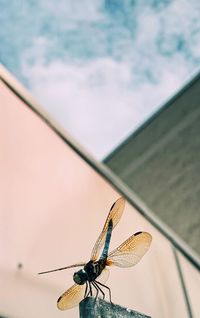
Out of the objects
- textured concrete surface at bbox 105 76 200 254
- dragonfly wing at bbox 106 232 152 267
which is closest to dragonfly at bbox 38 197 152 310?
dragonfly wing at bbox 106 232 152 267

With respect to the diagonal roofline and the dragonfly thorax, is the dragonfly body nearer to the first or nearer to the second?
the dragonfly thorax

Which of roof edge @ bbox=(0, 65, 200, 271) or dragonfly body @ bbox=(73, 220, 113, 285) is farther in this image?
roof edge @ bbox=(0, 65, 200, 271)

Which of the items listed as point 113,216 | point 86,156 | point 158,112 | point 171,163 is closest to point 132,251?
point 113,216

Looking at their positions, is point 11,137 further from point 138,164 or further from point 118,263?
point 138,164

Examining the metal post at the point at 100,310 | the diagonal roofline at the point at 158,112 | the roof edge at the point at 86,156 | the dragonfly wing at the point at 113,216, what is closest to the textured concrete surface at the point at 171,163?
the diagonal roofline at the point at 158,112

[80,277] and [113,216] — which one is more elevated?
[113,216]

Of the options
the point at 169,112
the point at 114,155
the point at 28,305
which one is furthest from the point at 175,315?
the point at 114,155

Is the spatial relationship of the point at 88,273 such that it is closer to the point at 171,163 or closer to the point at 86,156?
the point at 86,156
